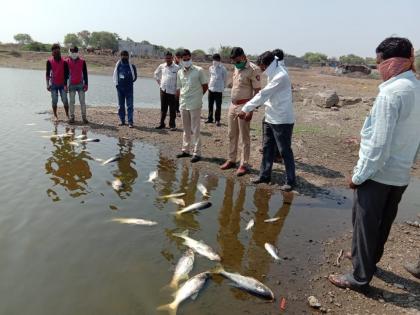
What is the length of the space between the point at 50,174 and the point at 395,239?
6287 mm

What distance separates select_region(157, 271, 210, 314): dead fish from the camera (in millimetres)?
3766

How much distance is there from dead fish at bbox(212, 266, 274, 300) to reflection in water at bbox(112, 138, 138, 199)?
2.91 m

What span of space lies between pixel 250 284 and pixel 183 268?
835 mm

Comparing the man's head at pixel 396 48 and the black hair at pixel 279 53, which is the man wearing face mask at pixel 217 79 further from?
the man's head at pixel 396 48

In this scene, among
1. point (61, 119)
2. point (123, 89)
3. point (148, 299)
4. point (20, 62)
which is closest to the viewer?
point (148, 299)

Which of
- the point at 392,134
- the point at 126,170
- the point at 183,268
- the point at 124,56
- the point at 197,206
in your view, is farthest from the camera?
the point at 124,56

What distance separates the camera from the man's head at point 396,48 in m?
3.57

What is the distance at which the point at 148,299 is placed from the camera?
12.7 ft

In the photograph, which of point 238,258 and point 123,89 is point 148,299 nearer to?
point 238,258

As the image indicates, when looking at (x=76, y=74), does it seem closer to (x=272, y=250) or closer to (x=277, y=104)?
(x=277, y=104)

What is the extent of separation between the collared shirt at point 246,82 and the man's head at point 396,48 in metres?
3.85

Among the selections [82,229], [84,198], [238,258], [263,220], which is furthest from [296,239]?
[84,198]

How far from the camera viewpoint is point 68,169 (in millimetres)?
7793

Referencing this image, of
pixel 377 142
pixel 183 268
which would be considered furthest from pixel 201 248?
pixel 377 142
